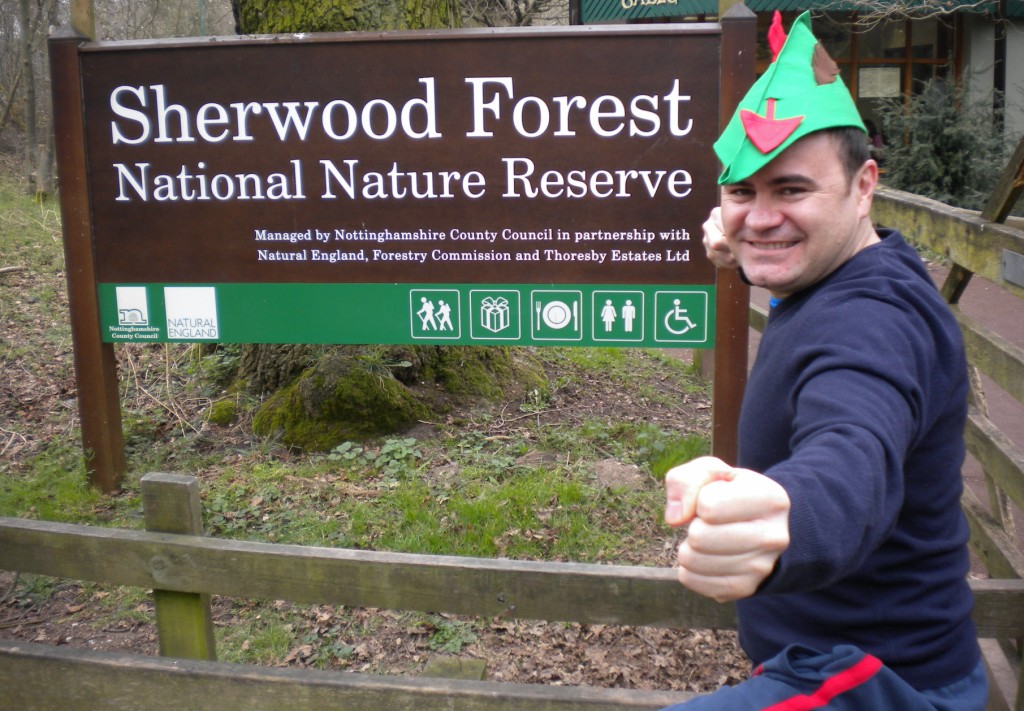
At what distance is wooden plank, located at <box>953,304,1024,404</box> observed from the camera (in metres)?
2.88

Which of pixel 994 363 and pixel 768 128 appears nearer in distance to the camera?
pixel 768 128

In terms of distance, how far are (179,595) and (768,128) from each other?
84.0 inches

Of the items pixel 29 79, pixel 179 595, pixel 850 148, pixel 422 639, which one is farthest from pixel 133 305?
pixel 29 79

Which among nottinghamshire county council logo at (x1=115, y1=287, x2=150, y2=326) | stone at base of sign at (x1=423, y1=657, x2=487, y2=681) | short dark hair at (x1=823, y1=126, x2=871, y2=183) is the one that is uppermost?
short dark hair at (x1=823, y1=126, x2=871, y2=183)

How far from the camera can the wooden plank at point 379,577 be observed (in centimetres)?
257

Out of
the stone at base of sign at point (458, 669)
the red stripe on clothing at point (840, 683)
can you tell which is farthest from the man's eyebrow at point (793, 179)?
the stone at base of sign at point (458, 669)

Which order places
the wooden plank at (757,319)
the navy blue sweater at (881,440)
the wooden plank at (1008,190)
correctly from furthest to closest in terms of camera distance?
the wooden plank at (757,319), the wooden plank at (1008,190), the navy blue sweater at (881,440)

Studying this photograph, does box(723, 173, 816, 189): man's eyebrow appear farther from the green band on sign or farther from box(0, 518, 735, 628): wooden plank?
the green band on sign

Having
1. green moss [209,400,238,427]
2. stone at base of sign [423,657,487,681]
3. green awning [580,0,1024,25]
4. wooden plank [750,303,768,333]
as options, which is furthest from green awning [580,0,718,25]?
stone at base of sign [423,657,487,681]

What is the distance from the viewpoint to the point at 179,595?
9.30 ft

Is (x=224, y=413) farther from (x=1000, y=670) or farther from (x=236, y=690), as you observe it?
(x=1000, y=670)

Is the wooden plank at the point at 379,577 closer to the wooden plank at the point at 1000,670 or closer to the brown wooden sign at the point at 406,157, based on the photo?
the wooden plank at the point at 1000,670

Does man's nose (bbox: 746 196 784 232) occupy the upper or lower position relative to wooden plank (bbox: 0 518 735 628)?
upper

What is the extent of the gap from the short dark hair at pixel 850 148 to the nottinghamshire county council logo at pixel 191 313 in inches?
142
